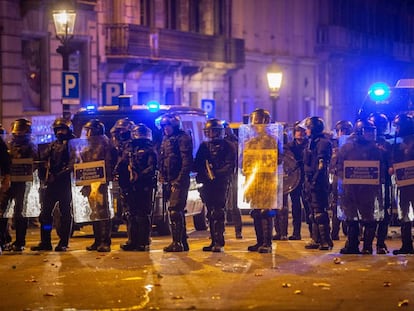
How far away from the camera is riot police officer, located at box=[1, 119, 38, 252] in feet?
53.7

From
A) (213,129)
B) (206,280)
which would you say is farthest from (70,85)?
(206,280)

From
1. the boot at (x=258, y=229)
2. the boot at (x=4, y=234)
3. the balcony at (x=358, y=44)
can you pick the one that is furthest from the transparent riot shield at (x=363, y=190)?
the balcony at (x=358, y=44)

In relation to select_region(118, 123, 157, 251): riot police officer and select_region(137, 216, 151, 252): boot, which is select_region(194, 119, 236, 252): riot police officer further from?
select_region(137, 216, 151, 252): boot

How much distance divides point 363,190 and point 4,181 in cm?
487

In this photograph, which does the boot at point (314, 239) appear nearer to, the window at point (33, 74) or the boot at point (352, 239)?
→ the boot at point (352, 239)

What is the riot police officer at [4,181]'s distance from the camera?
16078mm

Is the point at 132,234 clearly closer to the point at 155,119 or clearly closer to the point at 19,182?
the point at 19,182

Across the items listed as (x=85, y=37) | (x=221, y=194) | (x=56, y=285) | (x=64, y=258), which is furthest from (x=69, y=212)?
(x=85, y=37)

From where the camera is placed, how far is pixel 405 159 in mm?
15430

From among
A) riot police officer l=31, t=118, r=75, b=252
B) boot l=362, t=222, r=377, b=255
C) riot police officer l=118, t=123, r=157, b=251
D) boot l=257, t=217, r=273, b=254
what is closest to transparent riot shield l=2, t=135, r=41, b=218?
riot police officer l=31, t=118, r=75, b=252

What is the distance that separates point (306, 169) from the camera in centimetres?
1627

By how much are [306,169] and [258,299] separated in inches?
172

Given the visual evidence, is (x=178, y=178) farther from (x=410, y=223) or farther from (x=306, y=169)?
(x=410, y=223)

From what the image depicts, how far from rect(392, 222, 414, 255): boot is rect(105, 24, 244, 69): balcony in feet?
65.0
